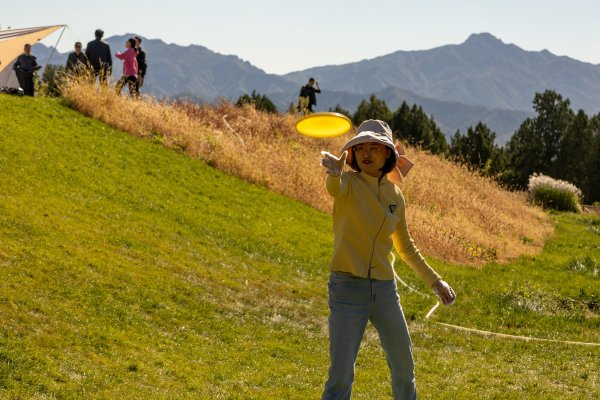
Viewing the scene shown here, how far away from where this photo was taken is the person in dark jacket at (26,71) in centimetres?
2006

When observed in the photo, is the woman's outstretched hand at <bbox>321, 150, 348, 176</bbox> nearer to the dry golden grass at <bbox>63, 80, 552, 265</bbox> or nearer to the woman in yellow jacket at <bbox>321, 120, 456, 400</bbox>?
the woman in yellow jacket at <bbox>321, 120, 456, 400</bbox>

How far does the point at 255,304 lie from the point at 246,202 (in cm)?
618

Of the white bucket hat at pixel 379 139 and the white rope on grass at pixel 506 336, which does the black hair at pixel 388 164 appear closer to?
the white bucket hat at pixel 379 139

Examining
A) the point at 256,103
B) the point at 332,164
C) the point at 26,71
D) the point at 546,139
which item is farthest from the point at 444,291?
the point at 546,139

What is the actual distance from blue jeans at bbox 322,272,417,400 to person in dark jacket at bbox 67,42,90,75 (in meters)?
16.9

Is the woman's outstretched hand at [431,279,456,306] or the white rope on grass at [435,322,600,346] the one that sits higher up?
the woman's outstretched hand at [431,279,456,306]

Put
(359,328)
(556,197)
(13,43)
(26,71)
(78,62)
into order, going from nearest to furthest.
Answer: (359,328)
(26,71)
(78,62)
(13,43)
(556,197)

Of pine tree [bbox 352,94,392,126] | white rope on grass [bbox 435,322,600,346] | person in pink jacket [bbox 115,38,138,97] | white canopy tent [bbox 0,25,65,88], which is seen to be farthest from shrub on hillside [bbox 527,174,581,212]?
white rope on grass [bbox 435,322,600,346]

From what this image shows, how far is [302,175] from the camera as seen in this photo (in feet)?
67.9

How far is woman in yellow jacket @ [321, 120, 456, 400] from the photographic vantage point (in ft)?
16.3

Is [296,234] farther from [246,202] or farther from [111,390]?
[111,390]

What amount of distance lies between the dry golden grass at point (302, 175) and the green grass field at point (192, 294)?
40.9 inches

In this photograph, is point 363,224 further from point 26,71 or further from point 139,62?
point 139,62

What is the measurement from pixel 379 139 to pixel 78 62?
17.4 meters
